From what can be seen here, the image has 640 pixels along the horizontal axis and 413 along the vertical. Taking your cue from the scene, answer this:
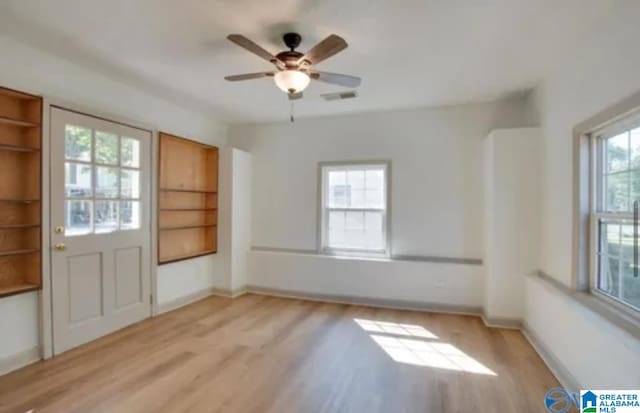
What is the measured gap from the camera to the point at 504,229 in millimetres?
3695

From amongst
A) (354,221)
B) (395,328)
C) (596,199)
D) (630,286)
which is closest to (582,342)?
(630,286)

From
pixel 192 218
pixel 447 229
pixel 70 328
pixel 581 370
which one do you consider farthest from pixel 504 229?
pixel 70 328

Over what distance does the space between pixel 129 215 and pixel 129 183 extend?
1.17 ft

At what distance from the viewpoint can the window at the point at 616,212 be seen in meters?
2.17

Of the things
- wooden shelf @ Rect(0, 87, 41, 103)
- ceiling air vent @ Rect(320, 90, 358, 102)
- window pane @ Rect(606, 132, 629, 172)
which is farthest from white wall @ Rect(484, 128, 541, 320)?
wooden shelf @ Rect(0, 87, 41, 103)

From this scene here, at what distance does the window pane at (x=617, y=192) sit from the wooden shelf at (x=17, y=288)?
4564 mm

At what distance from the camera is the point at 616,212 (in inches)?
93.1

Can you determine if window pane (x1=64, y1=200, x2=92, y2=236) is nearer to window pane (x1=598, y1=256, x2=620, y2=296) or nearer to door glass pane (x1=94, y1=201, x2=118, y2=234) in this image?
door glass pane (x1=94, y1=201, x2=118, y2=234)

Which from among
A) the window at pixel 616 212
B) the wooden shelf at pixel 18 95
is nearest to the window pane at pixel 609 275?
the window at pixel 616 212

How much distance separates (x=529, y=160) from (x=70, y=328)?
16.0ft

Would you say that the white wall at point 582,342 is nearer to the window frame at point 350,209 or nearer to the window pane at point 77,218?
the window frame at point 350,209

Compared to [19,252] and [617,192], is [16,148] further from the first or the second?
[617,192]

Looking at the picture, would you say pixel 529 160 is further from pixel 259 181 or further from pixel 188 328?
pixel 188 328

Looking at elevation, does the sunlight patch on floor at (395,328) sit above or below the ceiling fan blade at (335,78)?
below
